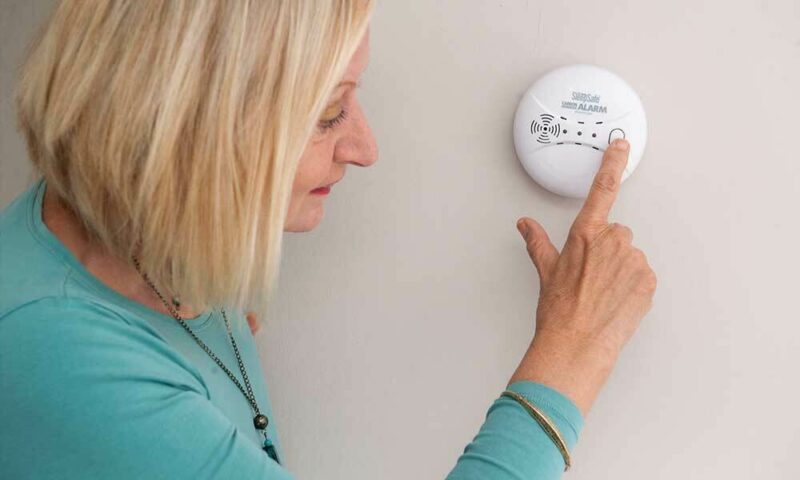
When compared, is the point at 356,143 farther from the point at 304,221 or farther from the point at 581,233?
the point at 581,233

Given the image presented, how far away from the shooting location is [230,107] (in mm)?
728

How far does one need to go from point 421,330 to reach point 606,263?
26 centimetres

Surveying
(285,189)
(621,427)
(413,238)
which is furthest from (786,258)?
(285,189)

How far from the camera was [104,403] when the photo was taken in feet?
2.32

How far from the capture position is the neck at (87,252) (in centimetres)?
81

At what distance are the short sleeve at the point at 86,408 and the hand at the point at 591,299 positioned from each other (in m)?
0.30

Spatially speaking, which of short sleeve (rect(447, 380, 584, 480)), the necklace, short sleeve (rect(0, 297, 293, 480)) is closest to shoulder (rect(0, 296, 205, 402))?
short sleeve (rect(0, 297, 293, 480))

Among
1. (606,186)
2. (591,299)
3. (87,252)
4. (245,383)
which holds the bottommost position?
(245,383)

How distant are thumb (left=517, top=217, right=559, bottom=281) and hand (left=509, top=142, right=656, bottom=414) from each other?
1 centimetres

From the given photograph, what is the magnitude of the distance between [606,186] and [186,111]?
1.28 feet

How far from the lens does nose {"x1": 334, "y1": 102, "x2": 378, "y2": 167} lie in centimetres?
85

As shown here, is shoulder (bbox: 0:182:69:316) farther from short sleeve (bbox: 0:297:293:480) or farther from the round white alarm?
the round white alarm

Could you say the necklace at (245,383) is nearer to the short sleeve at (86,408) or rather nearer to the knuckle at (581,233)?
the short sleeve at (86,408)

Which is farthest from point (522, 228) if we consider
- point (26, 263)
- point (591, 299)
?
point (26, 263)
